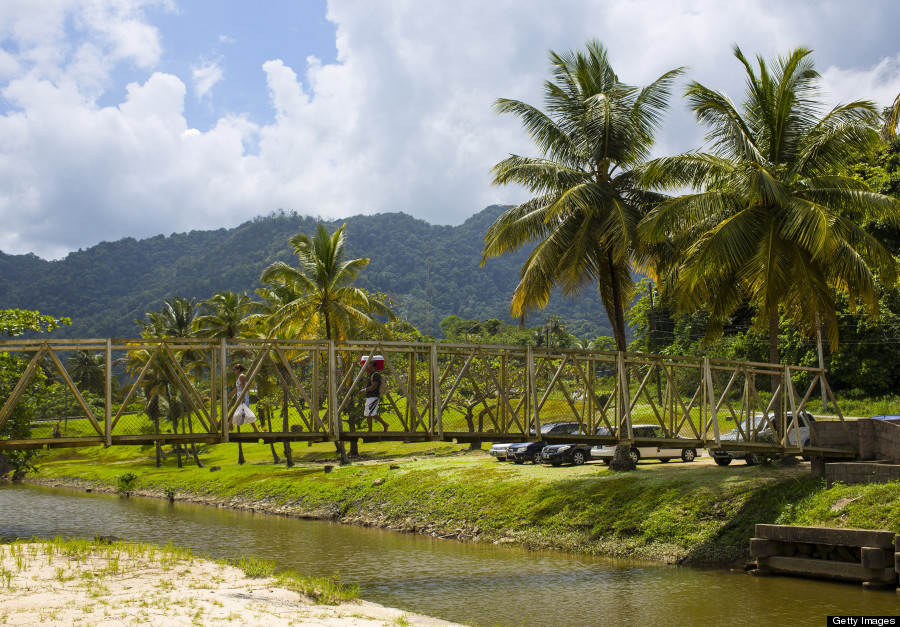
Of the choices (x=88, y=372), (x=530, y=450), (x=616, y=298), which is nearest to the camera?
(x=616, y=298)

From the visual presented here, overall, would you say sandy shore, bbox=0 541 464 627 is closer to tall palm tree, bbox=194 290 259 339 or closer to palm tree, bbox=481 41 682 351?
palm tree, bbox=481 41 682 351

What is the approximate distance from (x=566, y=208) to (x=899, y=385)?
85.0ft

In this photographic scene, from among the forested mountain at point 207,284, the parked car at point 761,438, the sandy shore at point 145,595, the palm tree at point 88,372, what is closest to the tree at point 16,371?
the sandy shore at point 145,595

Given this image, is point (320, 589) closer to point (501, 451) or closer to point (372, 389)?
point (372, 389)

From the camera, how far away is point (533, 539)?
21.2 meters

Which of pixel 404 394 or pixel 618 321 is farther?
pixel 618 321

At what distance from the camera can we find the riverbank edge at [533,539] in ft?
58.0

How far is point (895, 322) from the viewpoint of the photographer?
124 ft

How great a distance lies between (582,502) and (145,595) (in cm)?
1277

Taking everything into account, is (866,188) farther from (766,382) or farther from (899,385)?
(766,382)

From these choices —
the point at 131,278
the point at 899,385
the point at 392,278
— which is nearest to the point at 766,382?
the point at 899,385

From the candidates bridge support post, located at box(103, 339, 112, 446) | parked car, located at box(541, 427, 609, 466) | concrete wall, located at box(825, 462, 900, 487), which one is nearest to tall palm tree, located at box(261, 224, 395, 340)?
parked car, located at box(541, 427, 609, 466)

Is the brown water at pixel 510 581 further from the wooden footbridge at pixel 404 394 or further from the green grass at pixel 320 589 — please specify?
the wooden footbridge at pixel 404 394

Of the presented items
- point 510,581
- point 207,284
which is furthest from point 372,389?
point 207,284
